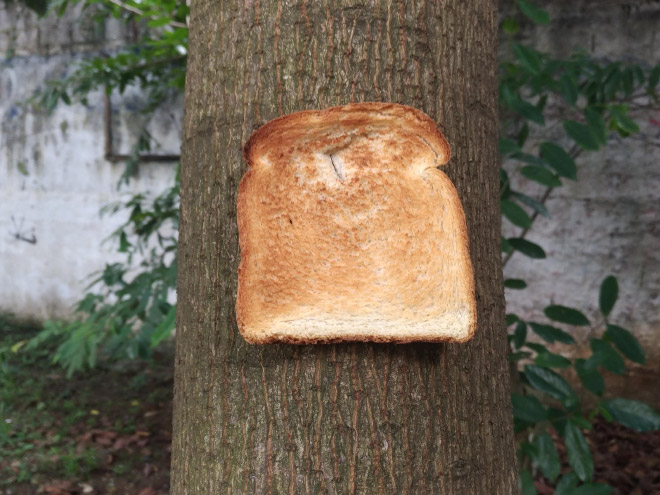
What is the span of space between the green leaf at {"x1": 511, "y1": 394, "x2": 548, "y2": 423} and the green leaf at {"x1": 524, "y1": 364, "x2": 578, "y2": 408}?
0.08 m

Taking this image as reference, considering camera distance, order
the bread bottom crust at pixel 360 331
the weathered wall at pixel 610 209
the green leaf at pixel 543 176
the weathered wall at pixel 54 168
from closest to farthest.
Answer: the bread bottom crust at pixel 360 331 → the green leaf at pixel 543 176 → the weathered wall at pixel 610 209 → the weathered wall at pixel 54 168

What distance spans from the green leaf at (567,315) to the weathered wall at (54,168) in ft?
11.3

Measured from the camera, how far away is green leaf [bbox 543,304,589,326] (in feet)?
5.99

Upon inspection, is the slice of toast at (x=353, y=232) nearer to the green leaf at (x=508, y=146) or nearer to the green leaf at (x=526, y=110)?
the green leaf at (x=508, y=146)

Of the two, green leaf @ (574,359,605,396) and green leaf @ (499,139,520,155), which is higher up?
Answer: green leaf @ (499,139,520,155)

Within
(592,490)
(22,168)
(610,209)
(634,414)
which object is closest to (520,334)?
(634,414)

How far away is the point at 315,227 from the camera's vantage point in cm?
89

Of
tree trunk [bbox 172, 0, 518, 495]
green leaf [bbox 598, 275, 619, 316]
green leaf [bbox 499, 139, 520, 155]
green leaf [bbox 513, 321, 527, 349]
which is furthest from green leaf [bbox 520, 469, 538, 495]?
green leaf [bbox 499, 139, 520, 155]

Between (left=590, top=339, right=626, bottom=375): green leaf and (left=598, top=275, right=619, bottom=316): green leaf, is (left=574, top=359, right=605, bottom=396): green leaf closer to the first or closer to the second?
(left=590, top=339, right=626, bottom=375): green leaf

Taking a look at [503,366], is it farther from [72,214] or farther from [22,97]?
[22,97]

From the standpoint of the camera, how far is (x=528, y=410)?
170 centimetres

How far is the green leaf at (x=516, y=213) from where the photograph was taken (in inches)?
72.7

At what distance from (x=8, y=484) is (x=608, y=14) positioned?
4.05 m

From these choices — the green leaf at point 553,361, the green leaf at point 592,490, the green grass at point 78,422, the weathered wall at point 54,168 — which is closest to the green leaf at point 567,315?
the green leaf at point 553,361
